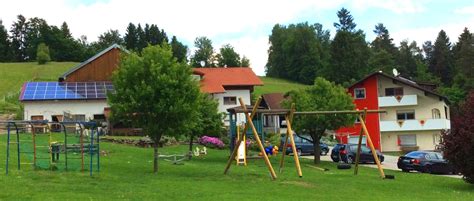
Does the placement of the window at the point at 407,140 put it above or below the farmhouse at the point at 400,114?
below

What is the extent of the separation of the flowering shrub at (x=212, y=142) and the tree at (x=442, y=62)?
7676 centimetres

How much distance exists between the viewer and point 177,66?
23.8m

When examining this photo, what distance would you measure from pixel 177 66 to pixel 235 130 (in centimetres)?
1381

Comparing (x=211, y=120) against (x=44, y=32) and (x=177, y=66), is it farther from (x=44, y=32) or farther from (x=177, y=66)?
(x=44, y=32)

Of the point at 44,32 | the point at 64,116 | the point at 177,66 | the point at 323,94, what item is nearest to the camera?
the point at 177,66

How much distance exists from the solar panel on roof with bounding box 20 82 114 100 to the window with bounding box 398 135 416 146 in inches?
1310

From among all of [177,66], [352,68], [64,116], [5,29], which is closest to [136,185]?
[177,66]

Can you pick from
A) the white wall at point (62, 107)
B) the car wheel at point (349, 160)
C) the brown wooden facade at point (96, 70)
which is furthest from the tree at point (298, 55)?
the car wheel at point (349, 160)

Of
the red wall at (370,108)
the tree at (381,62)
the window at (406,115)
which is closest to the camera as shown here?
the red wall at (370,108)

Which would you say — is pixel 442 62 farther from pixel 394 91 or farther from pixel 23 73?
pixel 23 73

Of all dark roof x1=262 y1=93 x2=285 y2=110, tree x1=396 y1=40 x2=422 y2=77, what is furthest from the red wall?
tree x1=396 y1=40 x2=422 y2=77

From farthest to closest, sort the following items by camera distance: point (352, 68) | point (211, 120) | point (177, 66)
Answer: point (352, 68) < point (211, 120) < point (177, 66)

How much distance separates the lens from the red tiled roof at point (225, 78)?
235 ft

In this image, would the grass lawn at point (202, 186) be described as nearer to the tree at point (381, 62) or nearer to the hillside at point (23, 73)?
the hillside at point (23, 73)
